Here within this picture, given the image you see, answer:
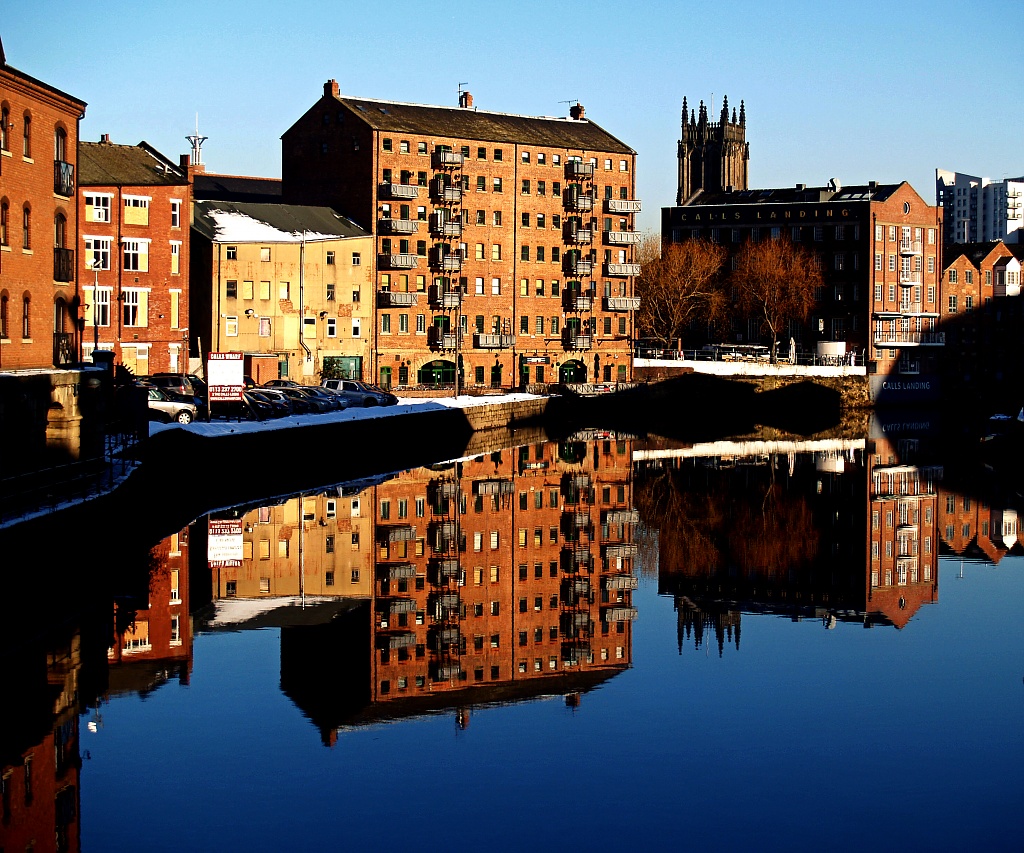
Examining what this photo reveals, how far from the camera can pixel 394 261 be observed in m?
94.9

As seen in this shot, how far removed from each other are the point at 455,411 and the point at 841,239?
59.7 meters

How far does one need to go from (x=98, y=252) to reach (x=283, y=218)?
19.6 meters

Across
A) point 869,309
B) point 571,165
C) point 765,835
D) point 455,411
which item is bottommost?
point 765,835

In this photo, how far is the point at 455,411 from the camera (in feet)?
253

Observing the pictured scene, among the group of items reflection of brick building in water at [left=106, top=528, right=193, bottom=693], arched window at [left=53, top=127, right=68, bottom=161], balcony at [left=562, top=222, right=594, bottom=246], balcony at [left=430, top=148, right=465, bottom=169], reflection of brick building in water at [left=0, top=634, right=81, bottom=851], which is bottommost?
reflection of brick building in water at [left=0, top=634, right=81, bottom=851]

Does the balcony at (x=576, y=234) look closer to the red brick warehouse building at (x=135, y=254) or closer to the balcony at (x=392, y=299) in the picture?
the balcony at (x=392, y=299)

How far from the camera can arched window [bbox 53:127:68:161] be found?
1638 inches

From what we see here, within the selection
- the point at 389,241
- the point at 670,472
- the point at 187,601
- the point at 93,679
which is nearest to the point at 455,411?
the point at 670,472

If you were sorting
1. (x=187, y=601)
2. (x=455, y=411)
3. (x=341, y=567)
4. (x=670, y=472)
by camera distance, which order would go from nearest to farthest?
1. (x=187, y=601)
2. (x=341, y=567)
3. (x=670, y=472)
4. (x=455, y=411)

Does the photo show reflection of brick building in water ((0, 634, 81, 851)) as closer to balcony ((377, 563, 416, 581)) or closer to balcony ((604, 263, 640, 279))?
balcony ((377, 563, 416, 581))

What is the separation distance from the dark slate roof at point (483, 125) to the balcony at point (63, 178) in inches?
2125

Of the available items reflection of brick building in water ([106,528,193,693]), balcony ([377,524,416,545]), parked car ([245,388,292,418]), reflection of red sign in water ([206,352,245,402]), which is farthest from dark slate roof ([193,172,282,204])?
reflection of brick building in water ([106,528,193,693])

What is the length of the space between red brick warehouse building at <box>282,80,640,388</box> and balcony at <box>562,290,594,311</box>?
0.32 feet

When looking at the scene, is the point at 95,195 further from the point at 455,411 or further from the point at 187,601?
the point at 187,601
